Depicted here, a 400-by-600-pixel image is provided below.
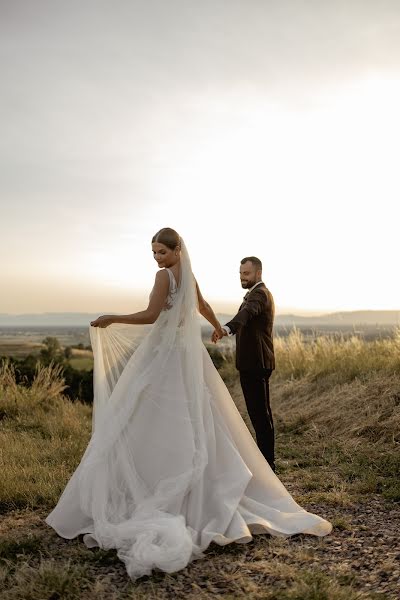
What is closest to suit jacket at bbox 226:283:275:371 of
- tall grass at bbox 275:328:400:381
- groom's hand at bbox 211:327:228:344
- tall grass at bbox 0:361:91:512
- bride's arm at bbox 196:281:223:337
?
groom's hand at bbox 211:327:228:344

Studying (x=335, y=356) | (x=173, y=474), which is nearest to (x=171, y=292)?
(x=173, y=474)

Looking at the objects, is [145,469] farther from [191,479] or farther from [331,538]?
[331,538]

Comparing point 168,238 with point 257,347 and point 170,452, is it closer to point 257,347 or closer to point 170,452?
point 170,452

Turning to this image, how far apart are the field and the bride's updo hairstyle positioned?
2182 millimetres

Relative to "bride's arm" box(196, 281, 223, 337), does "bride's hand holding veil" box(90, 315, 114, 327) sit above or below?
below

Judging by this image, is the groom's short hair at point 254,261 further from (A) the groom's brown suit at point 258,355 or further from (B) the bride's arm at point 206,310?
(B) the bride's arm at point 206,310

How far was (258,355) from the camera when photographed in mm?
6094

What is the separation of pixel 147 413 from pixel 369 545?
184 cm

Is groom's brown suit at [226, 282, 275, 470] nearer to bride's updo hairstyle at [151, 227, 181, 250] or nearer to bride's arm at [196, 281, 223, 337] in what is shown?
Result: bride's arm at [196, 281, 223, 337]

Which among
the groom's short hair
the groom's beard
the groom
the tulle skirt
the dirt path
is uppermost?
the groom's short hair

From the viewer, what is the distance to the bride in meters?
4.22

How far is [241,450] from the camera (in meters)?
4.70

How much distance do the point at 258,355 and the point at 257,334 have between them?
211 millimetres

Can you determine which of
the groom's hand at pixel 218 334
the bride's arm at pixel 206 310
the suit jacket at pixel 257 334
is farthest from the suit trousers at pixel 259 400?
the bride's arm at pixel 206 310
